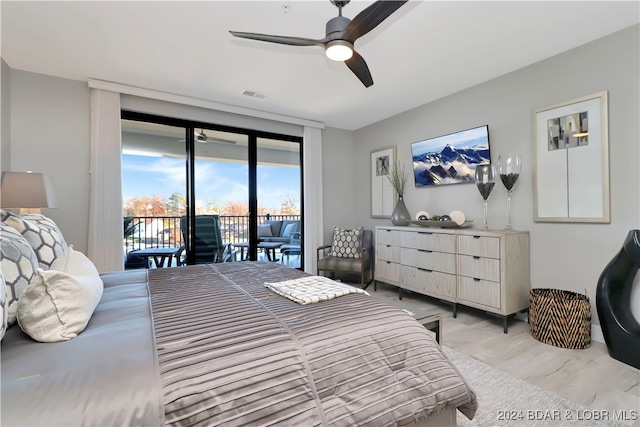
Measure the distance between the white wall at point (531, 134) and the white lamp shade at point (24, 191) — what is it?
158 inches

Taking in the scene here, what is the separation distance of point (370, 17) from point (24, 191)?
9.36 feet

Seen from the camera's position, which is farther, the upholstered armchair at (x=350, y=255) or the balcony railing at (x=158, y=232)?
the upholstered armchair at (x=350, y=255)

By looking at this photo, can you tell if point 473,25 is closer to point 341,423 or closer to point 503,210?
point 503,210

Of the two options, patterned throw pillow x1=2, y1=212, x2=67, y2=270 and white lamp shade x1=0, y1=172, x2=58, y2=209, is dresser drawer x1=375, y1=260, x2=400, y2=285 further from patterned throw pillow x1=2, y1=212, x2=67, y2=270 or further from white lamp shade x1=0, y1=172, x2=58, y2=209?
white lamp shade x1=0, y1=172, x2=58, y2=209

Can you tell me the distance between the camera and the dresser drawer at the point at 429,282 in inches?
125

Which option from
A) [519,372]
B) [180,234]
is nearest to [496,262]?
[519,372]

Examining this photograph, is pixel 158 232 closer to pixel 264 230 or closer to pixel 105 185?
pixel 105 185

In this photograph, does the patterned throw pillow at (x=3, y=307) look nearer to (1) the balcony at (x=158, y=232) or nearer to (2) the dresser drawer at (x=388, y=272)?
(1) the balcony at (x=158, y=232)

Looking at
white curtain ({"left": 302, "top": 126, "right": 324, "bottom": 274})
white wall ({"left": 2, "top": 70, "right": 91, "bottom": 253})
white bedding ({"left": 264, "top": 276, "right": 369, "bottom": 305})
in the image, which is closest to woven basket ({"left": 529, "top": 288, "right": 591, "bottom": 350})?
white bedding ({"left": 264, "top": 276, "right": 369, "bottom": 305})

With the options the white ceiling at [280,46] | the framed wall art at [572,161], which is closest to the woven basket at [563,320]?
the framed wall art at [572,161]

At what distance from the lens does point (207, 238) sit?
4027 mm

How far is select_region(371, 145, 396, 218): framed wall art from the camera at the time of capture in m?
→ 4.49

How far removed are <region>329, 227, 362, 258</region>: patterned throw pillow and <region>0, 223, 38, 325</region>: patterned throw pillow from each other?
3.62 m

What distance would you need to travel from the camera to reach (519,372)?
2.02 metres
